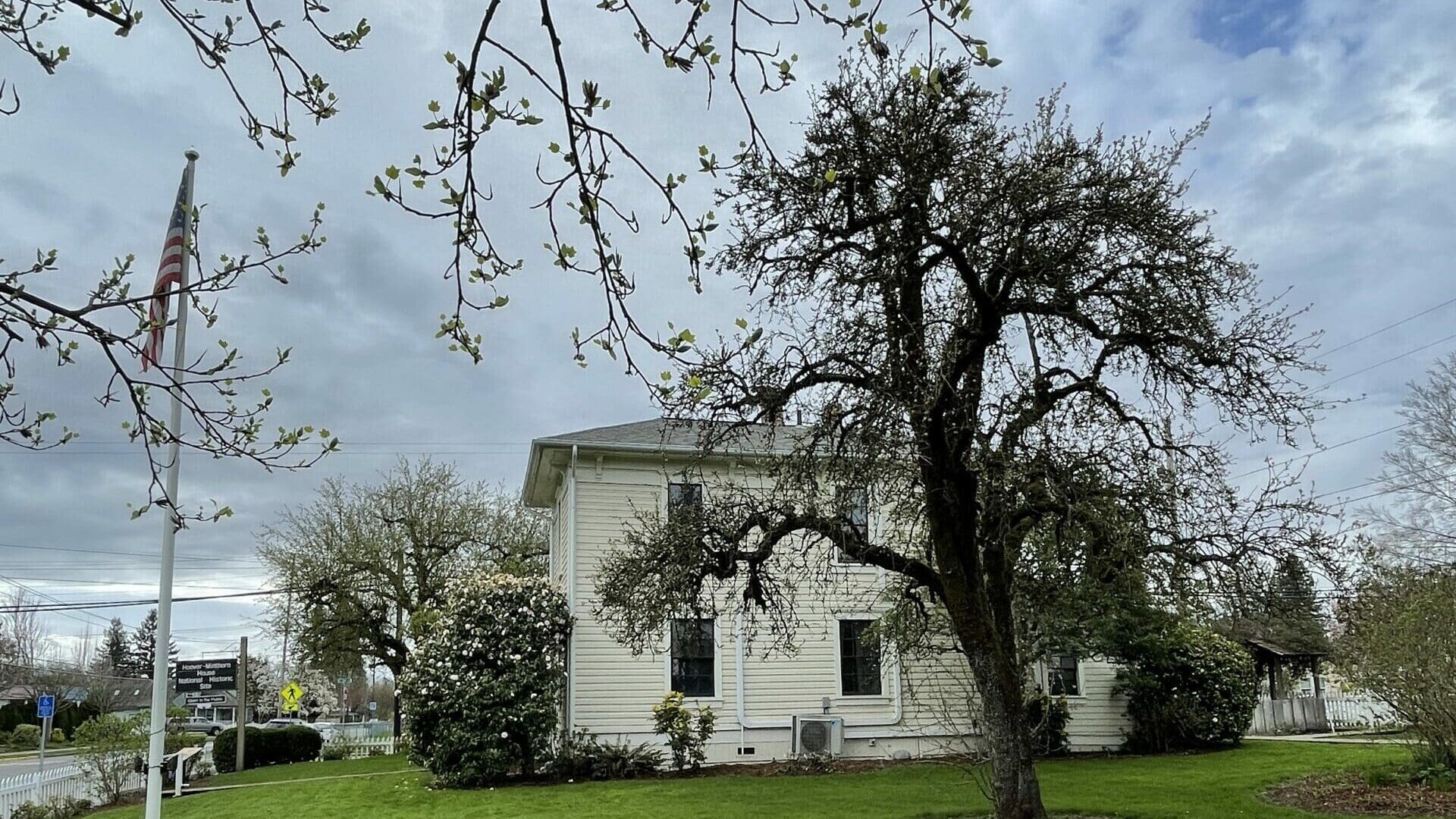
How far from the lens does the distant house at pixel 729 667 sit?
1805 centimetres

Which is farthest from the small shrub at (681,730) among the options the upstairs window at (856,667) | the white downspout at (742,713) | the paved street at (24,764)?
the paved street at (24,764)

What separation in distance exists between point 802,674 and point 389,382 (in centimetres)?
1080

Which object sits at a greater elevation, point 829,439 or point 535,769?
point 829,439

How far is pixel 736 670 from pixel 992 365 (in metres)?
10.1

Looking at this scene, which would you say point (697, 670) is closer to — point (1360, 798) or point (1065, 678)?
point (1065, 678)

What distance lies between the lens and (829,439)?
33.4 feet

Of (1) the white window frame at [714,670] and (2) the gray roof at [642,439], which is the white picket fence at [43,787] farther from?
(1) the white window frame at [714,670]

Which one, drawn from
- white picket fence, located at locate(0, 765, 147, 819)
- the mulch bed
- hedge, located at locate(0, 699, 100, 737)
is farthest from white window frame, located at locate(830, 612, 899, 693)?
hedge, located at locate(0, 699, 100, 737)

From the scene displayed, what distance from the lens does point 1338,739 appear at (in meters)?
21.9

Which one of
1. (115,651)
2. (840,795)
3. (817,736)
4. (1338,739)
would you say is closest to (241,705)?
(817,736)

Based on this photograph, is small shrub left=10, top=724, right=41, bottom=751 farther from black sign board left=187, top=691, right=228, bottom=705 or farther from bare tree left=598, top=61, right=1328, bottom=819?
bare tree left=598, top=61, right=1328, bottom=819

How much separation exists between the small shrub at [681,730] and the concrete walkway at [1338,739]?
11139 mm

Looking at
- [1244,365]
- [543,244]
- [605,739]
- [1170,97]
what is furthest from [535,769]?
[543,244]

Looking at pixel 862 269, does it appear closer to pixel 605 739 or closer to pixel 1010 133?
pixel 1010 133
